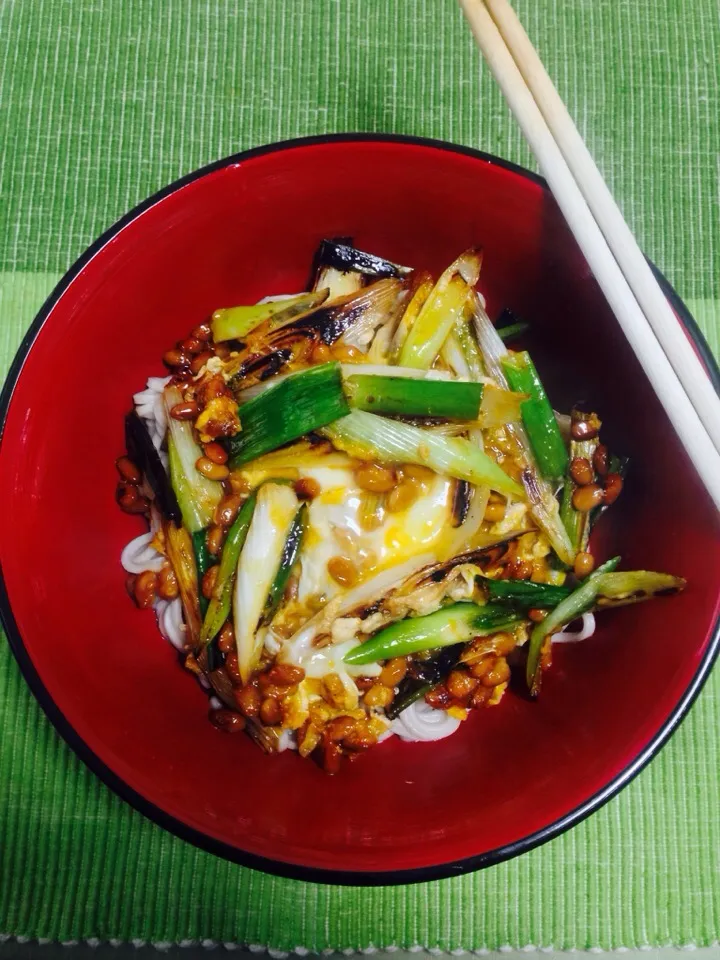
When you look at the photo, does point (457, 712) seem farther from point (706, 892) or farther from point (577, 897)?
point (706, 892)

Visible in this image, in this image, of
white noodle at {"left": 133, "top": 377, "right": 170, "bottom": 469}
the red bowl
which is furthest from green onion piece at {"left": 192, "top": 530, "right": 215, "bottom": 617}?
the red bowl

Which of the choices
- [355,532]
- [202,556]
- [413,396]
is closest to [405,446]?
[413,396]

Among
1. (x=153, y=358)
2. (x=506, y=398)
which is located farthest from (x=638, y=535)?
(x=153, y=358)

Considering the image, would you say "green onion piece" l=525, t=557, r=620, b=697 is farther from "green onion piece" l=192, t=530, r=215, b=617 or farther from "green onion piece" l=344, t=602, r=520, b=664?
"green onion piece" l=192, t=530, r=215, b=617

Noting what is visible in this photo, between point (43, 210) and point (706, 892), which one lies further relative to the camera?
point (43, 210)

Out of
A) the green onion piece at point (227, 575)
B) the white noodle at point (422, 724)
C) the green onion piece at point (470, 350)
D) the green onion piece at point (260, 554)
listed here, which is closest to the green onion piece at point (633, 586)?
the white noodle at point (422, 724)

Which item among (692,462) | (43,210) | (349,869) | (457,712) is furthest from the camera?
(43,210)
